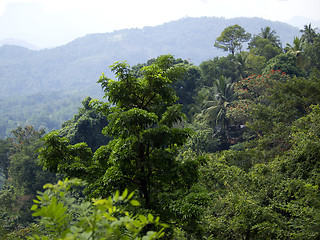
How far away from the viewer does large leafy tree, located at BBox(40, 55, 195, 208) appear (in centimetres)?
552

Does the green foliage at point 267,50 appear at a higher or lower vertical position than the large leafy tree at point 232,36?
lower

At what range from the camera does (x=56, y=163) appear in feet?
20.1

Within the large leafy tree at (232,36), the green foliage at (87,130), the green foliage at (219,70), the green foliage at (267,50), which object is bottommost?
the green foliage at (87,130)

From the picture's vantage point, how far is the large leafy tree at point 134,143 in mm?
5516

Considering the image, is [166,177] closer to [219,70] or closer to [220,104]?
[220,104]

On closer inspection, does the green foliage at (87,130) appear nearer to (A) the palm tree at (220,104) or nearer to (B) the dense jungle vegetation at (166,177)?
(A) the palm tree at (220,104)

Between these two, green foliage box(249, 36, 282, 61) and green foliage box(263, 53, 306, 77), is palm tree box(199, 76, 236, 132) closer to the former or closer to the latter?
green foliage box(263, 53, 306, 77)

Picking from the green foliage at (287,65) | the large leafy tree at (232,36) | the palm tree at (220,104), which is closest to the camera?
the palm tree at (220,104)

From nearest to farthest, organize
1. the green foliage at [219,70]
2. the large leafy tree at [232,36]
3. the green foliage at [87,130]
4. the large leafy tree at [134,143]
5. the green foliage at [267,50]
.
→ 1. the large leafy tree at [134,143]
2. the green foliage at [87,130]
3. the green foliage at [219,70]
4. the green foliage at [267,50]
5. the large leafy tree at [232,36]

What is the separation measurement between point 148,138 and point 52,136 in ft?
7.49

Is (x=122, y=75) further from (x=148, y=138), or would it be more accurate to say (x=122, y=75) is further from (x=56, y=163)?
(x=56, y=163)

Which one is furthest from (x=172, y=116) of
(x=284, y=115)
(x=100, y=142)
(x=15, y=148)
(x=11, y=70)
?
(x=11, y=70)

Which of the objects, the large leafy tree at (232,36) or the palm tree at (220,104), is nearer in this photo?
the palm tree at (220,104)

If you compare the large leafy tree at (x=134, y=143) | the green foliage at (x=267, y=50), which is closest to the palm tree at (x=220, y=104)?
the large leafy tree at (x=134, y=143)
